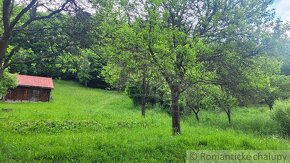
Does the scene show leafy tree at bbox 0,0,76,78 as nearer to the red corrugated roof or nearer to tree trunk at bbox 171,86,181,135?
tree trunk at bbox 171,86,181,135

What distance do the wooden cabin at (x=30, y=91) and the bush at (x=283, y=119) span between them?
3378 centimetres

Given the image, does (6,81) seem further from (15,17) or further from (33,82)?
(15,17)

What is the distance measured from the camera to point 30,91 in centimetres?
4178

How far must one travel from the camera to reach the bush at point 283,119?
2017cm

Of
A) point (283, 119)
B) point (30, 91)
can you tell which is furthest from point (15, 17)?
point (30, 91)

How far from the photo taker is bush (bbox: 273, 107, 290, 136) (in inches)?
794

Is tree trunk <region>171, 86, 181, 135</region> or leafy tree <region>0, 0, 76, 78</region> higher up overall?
leafy tree <region>0, 0, 76, 78</region>

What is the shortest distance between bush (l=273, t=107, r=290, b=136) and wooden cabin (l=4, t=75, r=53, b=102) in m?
33.8

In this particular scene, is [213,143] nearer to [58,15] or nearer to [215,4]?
[215,4]

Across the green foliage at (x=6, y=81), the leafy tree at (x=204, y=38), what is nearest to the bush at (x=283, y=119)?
the leafy tree at (x=204, y=38)

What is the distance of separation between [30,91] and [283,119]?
35.8m

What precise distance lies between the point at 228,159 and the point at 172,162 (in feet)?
6.74

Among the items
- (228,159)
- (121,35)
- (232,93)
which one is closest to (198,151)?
(228,159)

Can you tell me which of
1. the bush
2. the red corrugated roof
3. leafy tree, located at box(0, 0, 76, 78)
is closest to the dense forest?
leafy tree, located at box(0, 0, 76, 78)
